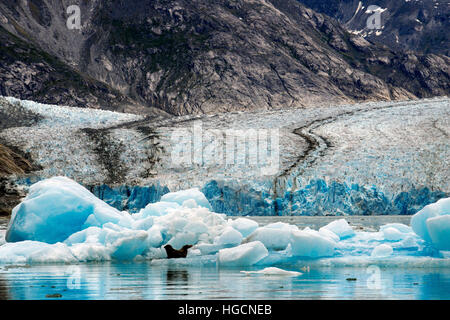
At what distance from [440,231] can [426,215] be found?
0.68 metres

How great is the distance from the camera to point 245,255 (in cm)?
827

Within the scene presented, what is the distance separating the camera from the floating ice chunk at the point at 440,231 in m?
8.53

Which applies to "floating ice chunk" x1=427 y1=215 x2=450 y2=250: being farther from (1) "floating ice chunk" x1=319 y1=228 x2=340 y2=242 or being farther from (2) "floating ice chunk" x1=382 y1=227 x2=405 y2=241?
(1) "floating ice chunk" x1=319 y1=228 x2=340 y2=242

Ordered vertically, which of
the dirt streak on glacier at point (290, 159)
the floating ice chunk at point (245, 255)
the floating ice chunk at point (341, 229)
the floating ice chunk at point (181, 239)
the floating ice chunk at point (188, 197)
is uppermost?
the dirt streak on glacier at point (290, 159)

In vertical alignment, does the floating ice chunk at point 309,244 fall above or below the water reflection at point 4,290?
above

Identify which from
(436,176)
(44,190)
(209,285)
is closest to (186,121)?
(436,176)

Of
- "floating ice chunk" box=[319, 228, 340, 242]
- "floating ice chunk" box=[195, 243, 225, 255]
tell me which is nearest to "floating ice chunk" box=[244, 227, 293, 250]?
"floating ice chunk" box=[195, 243, 225, 255]

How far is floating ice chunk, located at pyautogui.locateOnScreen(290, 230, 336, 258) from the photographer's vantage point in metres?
8.65

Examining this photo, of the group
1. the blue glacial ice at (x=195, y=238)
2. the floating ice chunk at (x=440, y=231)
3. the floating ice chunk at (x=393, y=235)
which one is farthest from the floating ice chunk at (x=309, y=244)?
the floating ice chunk at (x=393, y=235)

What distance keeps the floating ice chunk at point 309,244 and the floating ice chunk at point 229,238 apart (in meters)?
1.13

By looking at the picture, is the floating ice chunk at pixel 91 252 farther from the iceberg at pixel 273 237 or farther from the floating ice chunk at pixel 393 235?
the floating ice chunk at pixel 393 235

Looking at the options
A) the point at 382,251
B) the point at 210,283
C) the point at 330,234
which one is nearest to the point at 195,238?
the point at 330,234

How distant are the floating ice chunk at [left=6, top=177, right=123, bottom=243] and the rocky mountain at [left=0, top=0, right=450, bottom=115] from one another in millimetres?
75581

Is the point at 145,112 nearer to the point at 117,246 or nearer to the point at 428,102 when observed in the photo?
the point at 428,102
